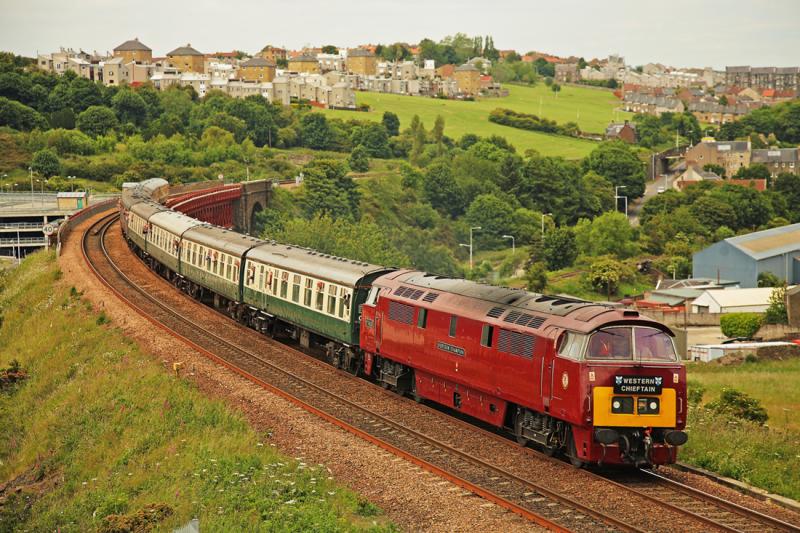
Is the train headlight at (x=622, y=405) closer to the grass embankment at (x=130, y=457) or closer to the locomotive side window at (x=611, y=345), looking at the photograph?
the locomotive side window at (x=611, y=345)

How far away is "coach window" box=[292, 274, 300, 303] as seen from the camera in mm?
35731

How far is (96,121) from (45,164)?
32.5 metres

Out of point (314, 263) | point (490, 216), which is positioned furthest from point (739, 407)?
point (490, 216)

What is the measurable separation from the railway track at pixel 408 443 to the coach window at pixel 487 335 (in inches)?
98.4

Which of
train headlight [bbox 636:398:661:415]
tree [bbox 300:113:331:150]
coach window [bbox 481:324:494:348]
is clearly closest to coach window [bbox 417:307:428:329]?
coach window [bbox 481:324:494:348]

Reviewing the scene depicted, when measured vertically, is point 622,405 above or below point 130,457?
above

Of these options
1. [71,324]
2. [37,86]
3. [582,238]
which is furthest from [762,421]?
[37,86]

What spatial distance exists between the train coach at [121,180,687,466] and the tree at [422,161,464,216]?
13238 centimetres

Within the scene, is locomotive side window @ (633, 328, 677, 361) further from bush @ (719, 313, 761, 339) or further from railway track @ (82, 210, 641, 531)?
bush @ (719, 313, 761, 339)

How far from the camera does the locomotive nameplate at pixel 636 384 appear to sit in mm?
19938

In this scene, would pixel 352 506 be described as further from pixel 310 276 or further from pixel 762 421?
pixel 310 276

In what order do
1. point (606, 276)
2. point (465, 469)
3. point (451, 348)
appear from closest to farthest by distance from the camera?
point (465, 469) < point (451, 348) < point (606, 276)

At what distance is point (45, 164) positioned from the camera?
14325cm

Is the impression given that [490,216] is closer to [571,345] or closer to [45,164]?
[45,164]
